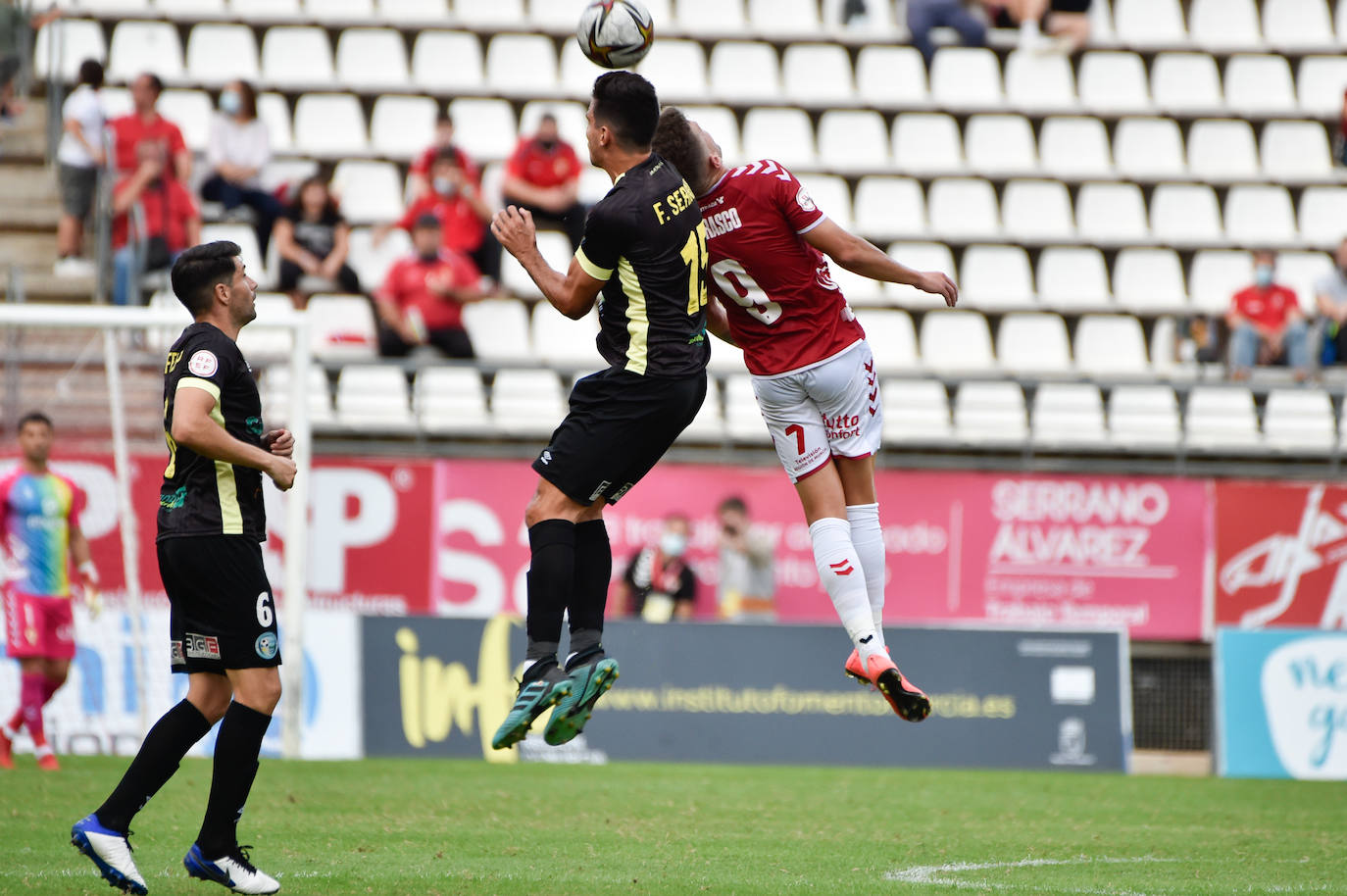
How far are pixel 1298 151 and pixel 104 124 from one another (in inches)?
499

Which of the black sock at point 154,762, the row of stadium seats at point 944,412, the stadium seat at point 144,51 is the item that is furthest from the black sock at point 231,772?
the stadium seat at point 144,51

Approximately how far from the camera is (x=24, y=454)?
11.5 m

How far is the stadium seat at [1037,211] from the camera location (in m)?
17.5

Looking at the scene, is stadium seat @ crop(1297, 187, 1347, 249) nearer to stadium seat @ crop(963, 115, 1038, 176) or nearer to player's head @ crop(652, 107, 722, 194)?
stadium seat @ crop(963, 115, 1038, 176)

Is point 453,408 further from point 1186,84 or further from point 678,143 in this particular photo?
point 1186,84

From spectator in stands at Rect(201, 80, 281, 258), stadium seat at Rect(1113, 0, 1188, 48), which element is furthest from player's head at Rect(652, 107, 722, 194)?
stadium seat at Rect(1113, 0, 1188, 48)

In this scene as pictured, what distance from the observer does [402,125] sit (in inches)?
704

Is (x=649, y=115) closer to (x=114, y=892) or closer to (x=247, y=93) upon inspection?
(x=114, y=892)

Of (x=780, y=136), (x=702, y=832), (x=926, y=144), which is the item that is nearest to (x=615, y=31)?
(x=702, y=832)

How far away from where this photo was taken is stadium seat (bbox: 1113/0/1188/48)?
19312 mm

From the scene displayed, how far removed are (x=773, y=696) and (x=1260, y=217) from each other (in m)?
8.53

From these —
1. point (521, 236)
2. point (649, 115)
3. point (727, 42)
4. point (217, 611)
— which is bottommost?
point (217, 611)

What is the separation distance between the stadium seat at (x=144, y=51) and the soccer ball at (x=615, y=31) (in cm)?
1272

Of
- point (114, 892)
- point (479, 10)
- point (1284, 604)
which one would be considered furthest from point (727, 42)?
point (114, 892)
